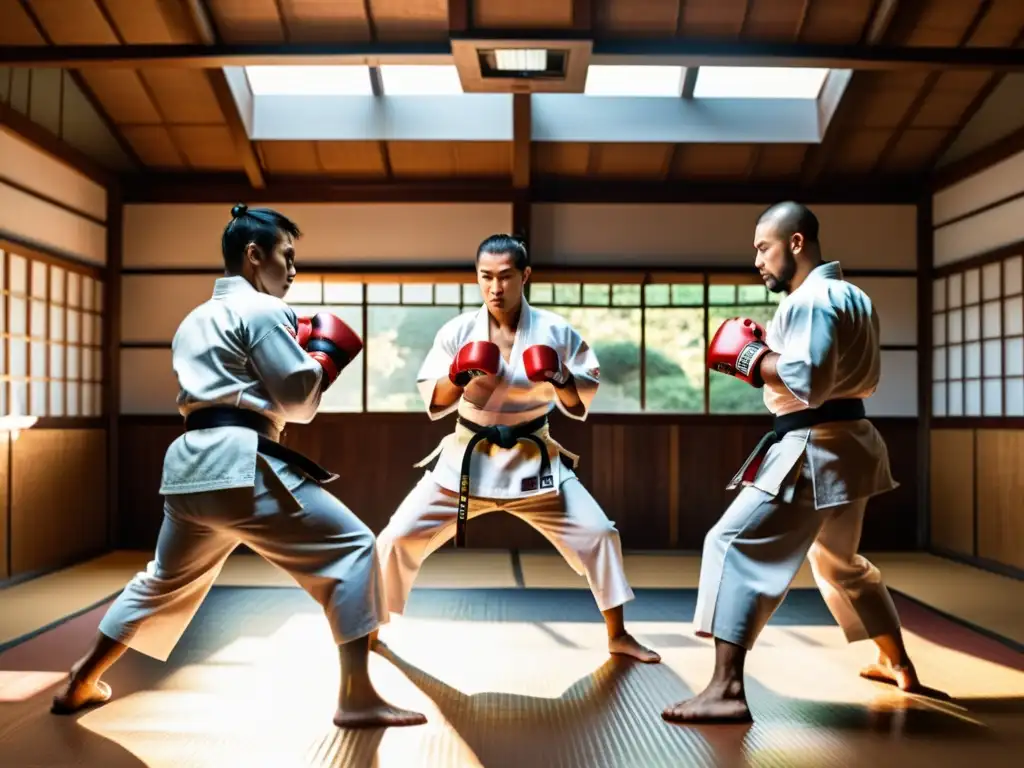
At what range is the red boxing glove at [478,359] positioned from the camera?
2.85 meters

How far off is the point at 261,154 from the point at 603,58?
2.55 m

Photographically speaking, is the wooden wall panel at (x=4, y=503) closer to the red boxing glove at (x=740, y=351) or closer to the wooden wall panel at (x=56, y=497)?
the wooden wall panel at (x=56, y=497)

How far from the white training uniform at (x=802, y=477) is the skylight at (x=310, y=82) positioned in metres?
4.03

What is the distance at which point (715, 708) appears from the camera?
2.39m

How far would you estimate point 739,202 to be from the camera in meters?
6.09

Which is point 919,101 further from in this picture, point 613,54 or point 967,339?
point 613,54

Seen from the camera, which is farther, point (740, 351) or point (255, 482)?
point (740, 351)

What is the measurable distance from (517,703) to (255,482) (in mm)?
1026

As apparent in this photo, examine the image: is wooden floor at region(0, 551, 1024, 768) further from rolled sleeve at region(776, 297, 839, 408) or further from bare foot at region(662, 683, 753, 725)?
rolled sleeve at region(776, 297, 839, 408)

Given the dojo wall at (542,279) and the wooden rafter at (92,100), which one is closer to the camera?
the wooden rafter at (92,100)

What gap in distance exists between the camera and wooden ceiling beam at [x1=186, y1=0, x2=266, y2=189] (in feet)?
14.6

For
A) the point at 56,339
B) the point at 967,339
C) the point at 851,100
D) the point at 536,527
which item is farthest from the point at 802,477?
the point at 56,339

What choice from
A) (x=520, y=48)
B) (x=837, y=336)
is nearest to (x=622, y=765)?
(x=837, y=336)

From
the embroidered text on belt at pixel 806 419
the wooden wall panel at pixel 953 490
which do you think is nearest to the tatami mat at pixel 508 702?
the embroidered text on belt at pixel 806 419
